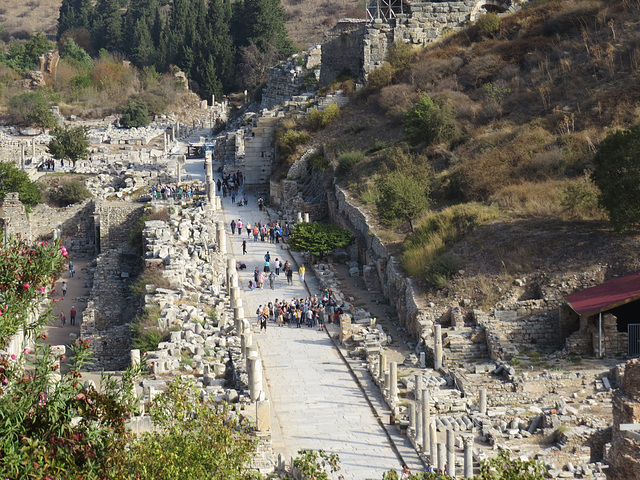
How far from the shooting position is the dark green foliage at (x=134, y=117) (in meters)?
82.4

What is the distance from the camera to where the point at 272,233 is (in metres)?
45.2

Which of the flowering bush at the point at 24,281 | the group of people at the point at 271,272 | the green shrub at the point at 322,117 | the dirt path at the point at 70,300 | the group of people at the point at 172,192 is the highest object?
the green shrub at the point at 322,117

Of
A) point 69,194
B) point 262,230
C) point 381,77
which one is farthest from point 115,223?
point 381,77

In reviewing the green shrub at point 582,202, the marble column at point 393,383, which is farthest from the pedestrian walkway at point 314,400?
→ the green shrub at point 582,202

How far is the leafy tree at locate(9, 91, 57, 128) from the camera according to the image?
8019 centimetres

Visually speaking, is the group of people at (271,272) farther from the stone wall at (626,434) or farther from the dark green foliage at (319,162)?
the stone wall at (626,434)

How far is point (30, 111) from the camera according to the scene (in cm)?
8081

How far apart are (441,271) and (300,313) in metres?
4.58

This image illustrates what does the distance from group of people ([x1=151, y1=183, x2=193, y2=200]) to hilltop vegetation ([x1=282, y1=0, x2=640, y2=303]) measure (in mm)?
6907

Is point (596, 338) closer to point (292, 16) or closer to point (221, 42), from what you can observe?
point (221, 42)

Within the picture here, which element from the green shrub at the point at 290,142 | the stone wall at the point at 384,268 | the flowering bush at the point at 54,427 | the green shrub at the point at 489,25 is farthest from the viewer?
the green shrub at the point at 489,25

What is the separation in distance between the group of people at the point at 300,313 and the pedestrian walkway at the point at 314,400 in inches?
11.5

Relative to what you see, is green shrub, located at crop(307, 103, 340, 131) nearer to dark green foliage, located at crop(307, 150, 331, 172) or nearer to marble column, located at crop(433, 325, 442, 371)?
dark green foliage, located at crop(307, 150, 331, 172)

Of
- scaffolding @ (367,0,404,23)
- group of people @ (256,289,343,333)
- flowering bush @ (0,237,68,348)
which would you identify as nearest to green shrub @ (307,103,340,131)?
scaffolding @ (367,0,404,23)
